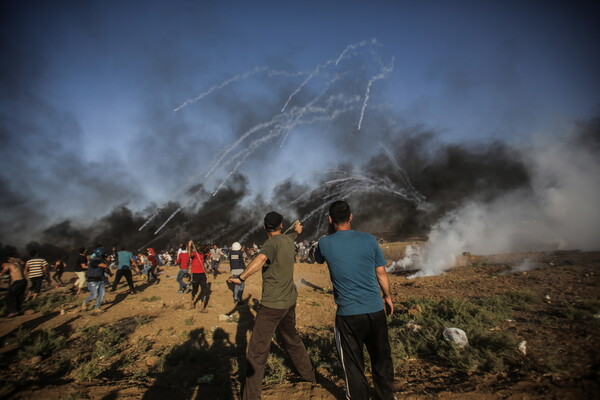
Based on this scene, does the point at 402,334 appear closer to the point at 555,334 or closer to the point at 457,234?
the point at 555,334

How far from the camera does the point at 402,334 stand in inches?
184

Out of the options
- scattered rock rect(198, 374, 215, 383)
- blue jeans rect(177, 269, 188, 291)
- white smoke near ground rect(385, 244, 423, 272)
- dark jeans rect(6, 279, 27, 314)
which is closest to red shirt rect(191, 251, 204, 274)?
blue jeans rect(177, 269, 188, 291)

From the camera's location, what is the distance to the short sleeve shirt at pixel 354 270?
8.64 feet

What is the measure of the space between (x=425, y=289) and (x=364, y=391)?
7610mm

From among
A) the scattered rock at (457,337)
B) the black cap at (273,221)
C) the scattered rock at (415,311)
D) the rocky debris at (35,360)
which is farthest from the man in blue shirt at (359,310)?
the rocky debris at (35,360)

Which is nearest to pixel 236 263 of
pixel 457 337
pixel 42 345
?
pixel 42 345

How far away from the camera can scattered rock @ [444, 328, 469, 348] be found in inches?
154

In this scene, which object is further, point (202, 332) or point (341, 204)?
point (202, 332)

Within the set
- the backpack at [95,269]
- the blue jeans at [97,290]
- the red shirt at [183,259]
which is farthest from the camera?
the red shirt at [183,259]

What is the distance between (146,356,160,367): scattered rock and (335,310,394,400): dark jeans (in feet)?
12.4

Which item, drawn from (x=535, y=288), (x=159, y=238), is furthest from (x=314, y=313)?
(x=159, y=238)

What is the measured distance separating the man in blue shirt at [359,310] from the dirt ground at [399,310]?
2.54 ft

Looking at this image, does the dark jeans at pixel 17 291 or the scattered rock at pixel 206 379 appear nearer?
the scattered rock at pixel 206 379

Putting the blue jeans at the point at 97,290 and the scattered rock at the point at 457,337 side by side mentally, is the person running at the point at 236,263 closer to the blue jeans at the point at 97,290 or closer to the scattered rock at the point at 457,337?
the blue jeans at the point at 97,290
